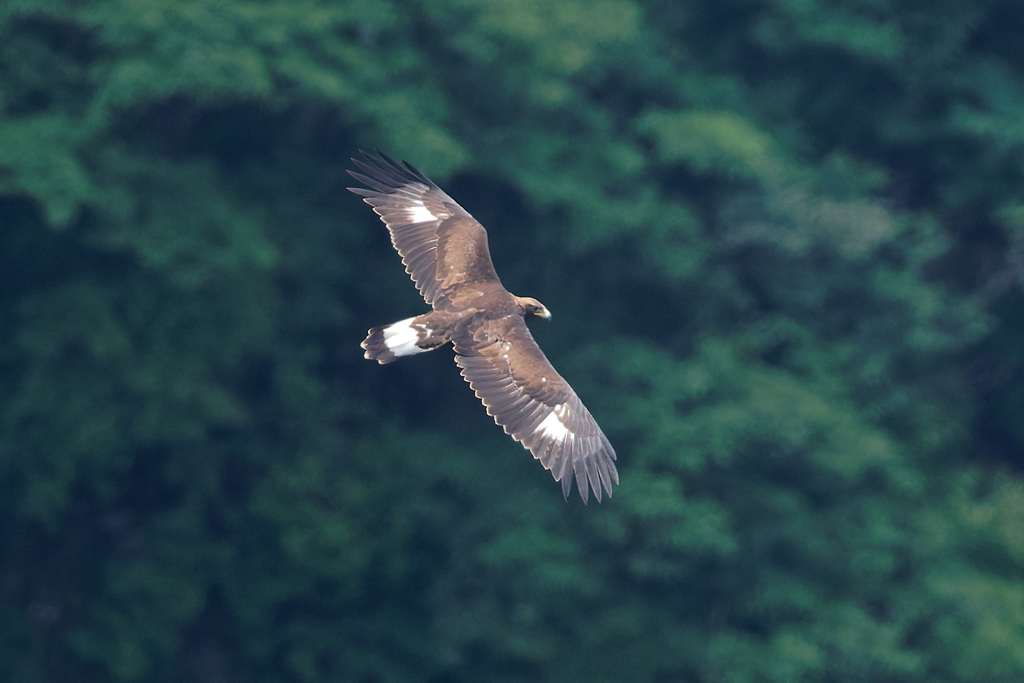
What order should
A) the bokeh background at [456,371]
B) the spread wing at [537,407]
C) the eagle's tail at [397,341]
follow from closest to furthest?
1. the spread wing at [537,407]
2. the eagle's tail at [397,341]
3. the bokeh background at [456,371]

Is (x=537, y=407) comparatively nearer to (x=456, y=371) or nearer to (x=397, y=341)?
(x=397, y=341)

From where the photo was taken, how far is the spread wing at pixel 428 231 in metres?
8.64

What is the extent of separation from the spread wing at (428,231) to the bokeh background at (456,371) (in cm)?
513

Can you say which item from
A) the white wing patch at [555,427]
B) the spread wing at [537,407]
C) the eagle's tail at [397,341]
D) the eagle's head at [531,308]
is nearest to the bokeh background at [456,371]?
the eagle's head at [531,308]

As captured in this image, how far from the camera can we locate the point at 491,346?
7930mm

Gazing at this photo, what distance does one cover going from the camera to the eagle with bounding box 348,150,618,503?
7594 mm

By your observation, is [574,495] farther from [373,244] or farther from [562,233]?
[373,244]

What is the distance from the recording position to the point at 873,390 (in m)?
17.6

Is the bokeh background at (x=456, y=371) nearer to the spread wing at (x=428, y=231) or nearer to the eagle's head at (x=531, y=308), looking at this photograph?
the spread wing at (x=428, y=231)

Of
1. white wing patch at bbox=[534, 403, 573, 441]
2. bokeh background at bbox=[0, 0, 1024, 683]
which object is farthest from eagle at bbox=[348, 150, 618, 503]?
bokeh background at bbox=[0, 0, 1024, 683]

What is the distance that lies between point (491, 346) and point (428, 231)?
1.40 meters

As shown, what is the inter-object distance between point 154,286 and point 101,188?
4.53 ft

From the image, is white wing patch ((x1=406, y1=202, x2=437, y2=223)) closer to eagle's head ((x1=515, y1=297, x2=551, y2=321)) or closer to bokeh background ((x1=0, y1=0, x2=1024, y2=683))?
eagle's head ((x1=515, y1=297, x2=551, y2=321))

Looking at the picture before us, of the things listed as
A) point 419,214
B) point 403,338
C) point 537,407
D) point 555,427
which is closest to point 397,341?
point 403,338
